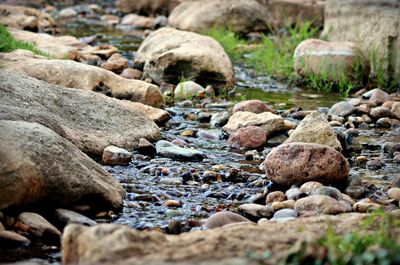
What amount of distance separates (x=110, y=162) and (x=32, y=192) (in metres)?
1.42

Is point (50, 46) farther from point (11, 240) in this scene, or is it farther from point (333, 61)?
point (11, 240)

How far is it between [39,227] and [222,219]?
0.98 m

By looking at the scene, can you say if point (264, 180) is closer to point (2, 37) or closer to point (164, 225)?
point (164, 225)

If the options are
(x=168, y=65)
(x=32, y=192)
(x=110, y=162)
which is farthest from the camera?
(x=168, y=65)

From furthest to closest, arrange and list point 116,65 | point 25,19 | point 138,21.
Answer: point 138,21, point 25,19, point 116,65

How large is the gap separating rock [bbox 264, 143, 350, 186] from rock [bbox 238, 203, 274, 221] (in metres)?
0.48

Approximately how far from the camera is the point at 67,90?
5.77 m

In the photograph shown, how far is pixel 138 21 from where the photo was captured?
587 inches

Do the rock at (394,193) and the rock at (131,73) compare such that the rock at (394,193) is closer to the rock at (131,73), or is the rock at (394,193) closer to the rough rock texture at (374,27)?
the rough rock texture at (374,27)

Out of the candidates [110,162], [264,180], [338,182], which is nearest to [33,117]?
[110,162]

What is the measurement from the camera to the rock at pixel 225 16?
500 inches

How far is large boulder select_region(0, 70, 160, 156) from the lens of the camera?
4.97m

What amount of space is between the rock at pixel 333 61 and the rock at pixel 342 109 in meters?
1.18

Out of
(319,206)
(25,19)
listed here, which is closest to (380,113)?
(319,206)
